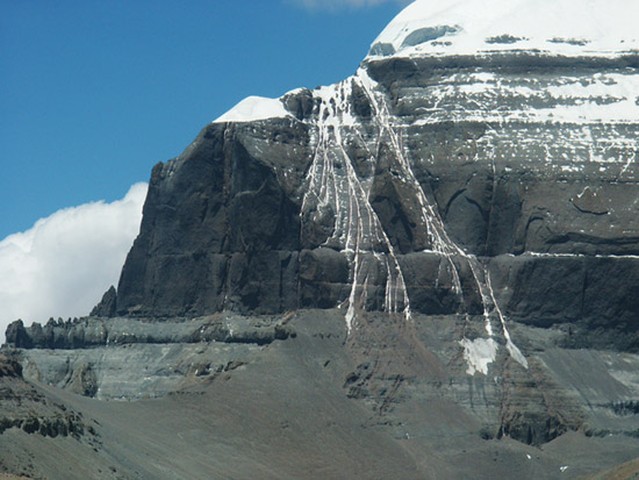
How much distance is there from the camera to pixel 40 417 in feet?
642

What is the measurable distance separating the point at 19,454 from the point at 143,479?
18584 millimetres

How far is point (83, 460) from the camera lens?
632ft

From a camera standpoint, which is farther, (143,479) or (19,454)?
(143,479)

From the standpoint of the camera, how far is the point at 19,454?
182875 mm

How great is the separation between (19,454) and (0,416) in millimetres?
8618

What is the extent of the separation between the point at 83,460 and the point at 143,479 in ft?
26.6

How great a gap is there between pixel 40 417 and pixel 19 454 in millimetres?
12896

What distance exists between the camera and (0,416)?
19075 cm

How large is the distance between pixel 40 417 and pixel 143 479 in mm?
10601

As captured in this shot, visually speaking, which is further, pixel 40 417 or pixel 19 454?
pixel 40 417

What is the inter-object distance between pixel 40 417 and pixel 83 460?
594 cm

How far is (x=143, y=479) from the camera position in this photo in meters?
199
